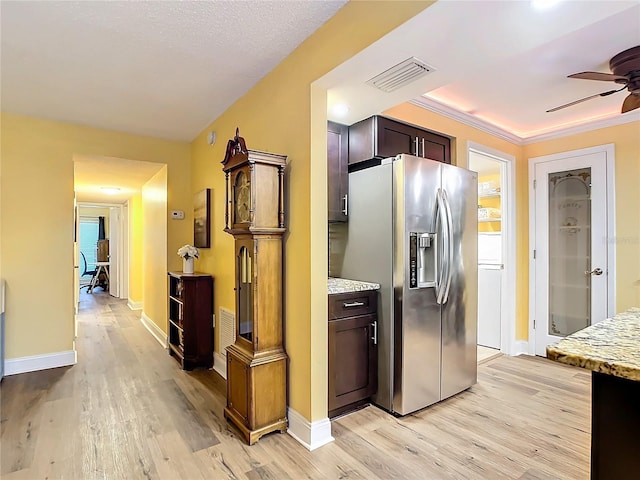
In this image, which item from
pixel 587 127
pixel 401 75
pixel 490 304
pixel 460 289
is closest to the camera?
pixel 401 75

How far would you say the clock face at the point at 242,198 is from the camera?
2.25 meters

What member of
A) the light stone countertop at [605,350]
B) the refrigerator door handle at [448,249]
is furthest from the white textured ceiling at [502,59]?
the light stone countertop at [605,350]

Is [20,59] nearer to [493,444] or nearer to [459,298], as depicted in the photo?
[459,298]

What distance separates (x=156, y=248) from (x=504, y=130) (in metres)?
4.56

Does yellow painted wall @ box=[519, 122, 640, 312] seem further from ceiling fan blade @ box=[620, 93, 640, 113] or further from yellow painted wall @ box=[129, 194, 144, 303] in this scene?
yellow painted wall @ box=[129, 194, 144, 303]

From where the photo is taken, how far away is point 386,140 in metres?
2.80

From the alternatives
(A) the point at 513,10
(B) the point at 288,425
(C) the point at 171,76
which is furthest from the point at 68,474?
(A) the point at 513,10

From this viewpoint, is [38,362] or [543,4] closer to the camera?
[543,4]

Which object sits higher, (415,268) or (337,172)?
(337,172)

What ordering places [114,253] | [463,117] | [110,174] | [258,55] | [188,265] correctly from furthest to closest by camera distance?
[114,253], [110,174], [188,265], [463,117], [258,55]

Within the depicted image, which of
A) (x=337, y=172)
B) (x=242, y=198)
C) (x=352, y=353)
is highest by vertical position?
(x=337, y=172)

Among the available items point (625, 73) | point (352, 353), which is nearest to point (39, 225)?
point (352, 353)

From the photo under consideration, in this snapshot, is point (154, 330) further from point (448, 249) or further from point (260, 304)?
point (448, 249)

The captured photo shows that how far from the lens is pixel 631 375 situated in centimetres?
90
